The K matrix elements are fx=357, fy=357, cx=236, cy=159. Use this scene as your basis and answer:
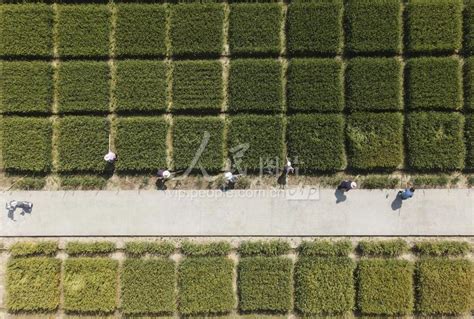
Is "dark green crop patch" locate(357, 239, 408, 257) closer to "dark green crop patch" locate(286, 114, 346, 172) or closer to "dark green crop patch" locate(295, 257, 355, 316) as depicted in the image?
"dark green crop patch" locate(295, 257, 355, 316)

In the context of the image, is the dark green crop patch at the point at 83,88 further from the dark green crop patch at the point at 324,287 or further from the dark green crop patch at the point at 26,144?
the dark green crop patch at the point at 324,287

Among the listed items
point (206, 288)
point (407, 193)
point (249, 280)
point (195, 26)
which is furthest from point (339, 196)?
point (195, 26)

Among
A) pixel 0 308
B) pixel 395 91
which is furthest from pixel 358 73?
pixel 0 308

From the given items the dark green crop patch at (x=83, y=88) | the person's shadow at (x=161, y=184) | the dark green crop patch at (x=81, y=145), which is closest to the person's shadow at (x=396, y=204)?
the person's shadow at (x=161, y=184)

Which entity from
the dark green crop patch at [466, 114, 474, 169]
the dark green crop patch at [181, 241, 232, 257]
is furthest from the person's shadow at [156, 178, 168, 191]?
the dark green crop patch at [466, 114, 474, 169]

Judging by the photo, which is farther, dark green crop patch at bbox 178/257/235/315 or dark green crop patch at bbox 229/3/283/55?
dark green crop patch at bbox 229/3/283/55

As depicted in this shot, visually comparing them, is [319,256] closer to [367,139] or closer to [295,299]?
[295,299]

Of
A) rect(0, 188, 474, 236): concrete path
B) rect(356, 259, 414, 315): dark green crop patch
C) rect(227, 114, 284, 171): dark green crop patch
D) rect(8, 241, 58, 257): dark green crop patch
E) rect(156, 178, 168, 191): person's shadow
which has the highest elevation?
rect(227, 114, 284, 171): dark green crop patch
